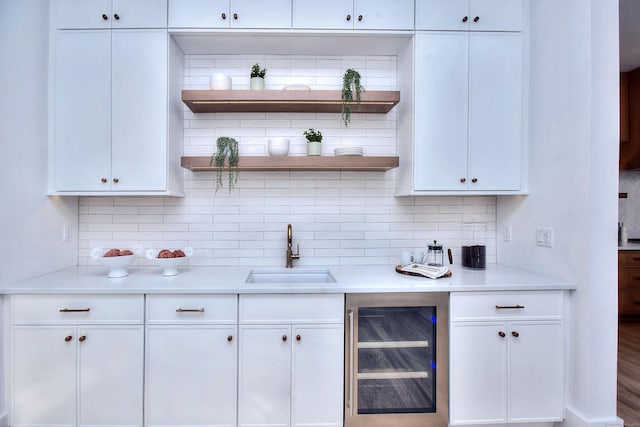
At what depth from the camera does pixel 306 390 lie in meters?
1.96

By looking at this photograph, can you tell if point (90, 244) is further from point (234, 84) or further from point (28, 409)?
point (234, 84)

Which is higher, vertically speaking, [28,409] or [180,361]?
[180,361]

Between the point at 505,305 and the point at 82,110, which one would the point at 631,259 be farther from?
the point at 82,110

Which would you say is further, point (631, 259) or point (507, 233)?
point (631, 259)

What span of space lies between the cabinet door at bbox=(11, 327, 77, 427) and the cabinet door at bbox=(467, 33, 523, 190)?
2.69m

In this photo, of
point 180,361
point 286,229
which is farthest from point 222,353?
point 286,229

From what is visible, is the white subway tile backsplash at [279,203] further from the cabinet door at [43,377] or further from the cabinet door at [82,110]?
the cabinet door at [43,377]

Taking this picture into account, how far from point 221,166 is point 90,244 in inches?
49.4

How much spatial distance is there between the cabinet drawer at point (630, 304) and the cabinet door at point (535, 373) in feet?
9.88

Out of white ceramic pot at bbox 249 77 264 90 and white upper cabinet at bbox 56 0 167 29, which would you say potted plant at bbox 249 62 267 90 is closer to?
white ceramic pot at bbox 249 77 264 90

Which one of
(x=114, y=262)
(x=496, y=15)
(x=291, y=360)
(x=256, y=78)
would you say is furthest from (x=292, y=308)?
(x=496, y=15)

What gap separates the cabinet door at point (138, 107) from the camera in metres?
2.27

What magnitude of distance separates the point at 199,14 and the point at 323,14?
2.69 ft

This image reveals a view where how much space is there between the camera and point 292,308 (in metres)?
1.97
